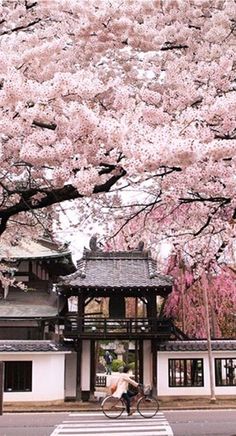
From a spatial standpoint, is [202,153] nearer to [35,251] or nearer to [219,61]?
[219,61]

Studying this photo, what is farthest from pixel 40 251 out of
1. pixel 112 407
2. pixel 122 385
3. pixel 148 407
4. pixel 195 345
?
pixel 122 385

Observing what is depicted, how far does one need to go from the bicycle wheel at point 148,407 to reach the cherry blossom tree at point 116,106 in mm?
8164

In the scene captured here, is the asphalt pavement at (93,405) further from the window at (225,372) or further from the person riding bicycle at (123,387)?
the person riding bicycle at (123,387)

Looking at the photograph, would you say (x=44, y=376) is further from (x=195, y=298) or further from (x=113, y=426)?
(x=195, y=298)

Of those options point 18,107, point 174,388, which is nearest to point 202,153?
point 18,107

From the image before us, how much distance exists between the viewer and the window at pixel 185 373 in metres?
21.4

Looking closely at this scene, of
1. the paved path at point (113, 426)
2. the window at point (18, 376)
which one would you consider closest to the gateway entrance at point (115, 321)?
the window at point (18, 376)

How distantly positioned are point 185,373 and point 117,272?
4560 millimetres

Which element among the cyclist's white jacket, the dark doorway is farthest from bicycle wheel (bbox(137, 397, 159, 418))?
the dark doorway

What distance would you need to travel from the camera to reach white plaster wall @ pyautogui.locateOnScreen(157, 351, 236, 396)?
21.2 meters

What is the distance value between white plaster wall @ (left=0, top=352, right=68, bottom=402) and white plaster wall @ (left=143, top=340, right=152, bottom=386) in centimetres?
319

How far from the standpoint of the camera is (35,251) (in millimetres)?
24281

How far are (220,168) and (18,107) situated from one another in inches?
77.5

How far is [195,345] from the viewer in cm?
2159
